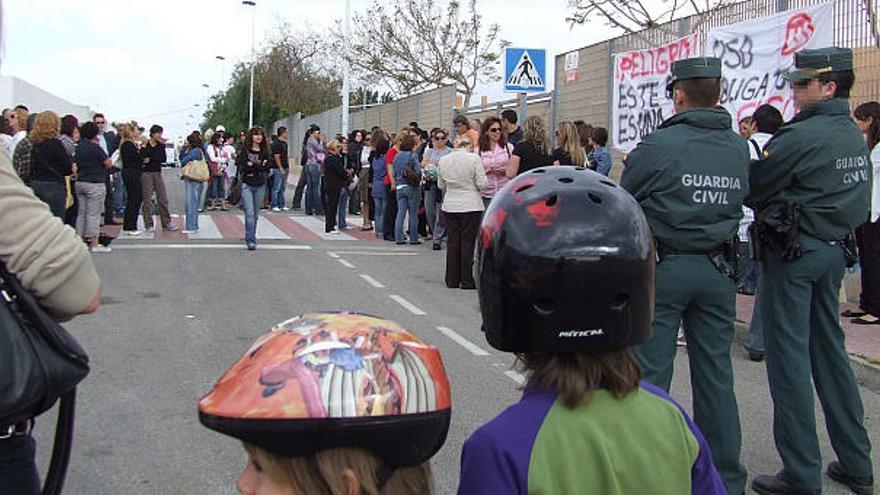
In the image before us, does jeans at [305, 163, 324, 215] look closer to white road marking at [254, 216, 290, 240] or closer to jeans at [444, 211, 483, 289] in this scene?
white road marking at [254, 216, 290, 240]

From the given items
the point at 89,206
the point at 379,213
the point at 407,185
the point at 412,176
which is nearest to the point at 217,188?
the point at 379,213

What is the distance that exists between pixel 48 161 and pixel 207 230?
6.85 m

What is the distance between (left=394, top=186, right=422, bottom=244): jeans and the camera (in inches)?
619

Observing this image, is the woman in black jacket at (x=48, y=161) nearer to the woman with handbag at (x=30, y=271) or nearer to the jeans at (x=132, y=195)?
the jeans at (x=132, y=195)

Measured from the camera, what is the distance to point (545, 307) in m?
1.93

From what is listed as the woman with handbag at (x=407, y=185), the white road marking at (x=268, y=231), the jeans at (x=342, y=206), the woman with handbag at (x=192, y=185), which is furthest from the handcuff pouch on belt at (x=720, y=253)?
the jeans at (x=342, y=206)

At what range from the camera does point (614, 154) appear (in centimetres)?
1454

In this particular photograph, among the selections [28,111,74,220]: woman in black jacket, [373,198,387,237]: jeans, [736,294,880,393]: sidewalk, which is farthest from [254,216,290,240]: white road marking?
[736,294,880,393]: sidewalk

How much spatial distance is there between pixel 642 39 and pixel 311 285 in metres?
6.34

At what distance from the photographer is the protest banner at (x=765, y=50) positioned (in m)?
9.62

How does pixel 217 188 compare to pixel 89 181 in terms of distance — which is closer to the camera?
pixel 89 181

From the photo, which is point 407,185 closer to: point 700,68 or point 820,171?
point 820,171

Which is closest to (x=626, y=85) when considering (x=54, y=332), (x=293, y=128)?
(x=54, y=332)

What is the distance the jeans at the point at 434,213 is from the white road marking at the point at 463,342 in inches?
265
